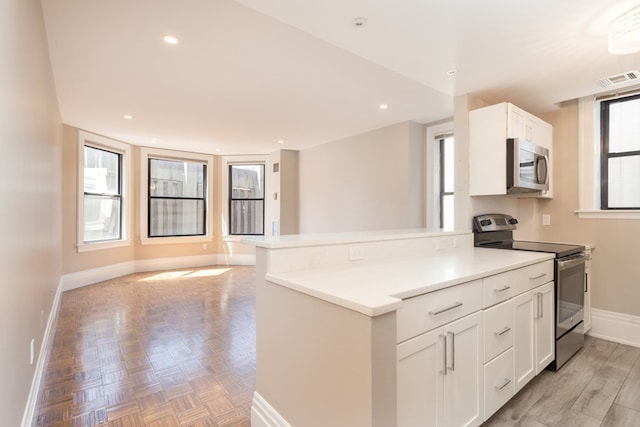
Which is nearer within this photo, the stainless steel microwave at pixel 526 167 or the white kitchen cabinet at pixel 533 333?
the white kitchen cabinet at pixel 533 333

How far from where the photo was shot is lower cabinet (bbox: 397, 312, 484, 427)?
4.33 feet

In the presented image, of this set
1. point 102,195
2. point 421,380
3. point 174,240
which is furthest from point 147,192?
point 421,380

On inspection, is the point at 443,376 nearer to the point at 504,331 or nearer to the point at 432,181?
the point at 504,331

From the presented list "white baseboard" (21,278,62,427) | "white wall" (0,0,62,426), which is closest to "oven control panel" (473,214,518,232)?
"white wall" (0,0,62,426)

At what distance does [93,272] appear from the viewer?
209 inches

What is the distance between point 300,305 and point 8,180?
1364mm

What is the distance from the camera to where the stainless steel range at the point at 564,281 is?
238 cm

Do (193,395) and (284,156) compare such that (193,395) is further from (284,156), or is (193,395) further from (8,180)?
(284,156)

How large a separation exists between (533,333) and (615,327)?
1620 mm

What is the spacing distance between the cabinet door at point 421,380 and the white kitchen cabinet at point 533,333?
837 mm

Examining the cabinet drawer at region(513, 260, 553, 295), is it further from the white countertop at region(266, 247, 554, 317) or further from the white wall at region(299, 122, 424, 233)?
the white wall at region(299, 122, 424, 233)

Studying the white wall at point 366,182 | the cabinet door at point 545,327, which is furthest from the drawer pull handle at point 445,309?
the white wall at point 366,182

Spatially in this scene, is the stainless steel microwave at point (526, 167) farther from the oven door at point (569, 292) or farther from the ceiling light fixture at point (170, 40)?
the ceiling light fixture at point (170, 40)

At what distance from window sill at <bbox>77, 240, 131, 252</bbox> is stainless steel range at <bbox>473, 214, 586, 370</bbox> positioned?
5.75 metres
